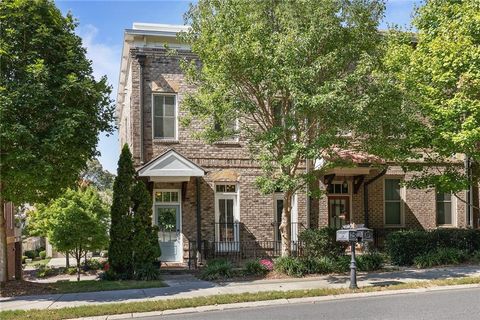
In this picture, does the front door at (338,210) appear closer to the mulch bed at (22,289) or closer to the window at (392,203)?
the window at (392,203)

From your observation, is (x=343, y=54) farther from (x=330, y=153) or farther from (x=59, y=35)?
(x=59, y=35)

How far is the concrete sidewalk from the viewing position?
1108cm

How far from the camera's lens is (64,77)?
40.7 feet

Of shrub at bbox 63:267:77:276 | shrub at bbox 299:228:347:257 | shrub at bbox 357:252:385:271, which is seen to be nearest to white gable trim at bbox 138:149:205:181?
shrub at bbox 299:228:347:257

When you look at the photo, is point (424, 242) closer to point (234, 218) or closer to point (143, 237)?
point (234, 218)

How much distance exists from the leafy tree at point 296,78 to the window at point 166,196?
4.47 metres

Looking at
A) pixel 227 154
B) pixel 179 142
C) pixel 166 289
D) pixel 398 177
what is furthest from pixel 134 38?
pixel 398 177

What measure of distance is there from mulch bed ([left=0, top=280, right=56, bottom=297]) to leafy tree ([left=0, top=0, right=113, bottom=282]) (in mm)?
403

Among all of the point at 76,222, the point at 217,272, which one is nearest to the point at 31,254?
the point at 76,222

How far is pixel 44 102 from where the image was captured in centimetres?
1187

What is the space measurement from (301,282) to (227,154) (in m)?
6.89

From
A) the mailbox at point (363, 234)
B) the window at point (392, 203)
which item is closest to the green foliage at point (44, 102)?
the mailbox at point (363, 234)

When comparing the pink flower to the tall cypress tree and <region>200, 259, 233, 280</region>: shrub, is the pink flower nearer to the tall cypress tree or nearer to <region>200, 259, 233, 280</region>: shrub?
<region>200, 259, 233, 280</region>: shrub

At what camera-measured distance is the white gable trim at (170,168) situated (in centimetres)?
1689
